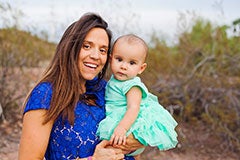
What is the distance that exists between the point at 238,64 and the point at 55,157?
514 cm

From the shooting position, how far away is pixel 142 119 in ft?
8.98

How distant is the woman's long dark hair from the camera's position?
8.38 feet

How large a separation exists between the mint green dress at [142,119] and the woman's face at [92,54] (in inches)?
7.9

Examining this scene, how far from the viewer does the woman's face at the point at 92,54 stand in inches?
104

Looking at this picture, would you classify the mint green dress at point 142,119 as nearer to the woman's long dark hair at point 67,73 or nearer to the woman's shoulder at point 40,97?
the woman's long dark hair at point 67,73

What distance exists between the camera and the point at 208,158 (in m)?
6.32

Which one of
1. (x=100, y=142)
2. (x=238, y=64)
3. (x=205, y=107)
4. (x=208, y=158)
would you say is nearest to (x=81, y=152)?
(x=100, y=142)

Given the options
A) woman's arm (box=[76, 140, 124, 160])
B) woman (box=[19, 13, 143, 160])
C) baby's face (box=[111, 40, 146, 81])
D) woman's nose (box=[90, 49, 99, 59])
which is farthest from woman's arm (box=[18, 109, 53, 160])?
baby's face (box=[111, 40, 146, 81])

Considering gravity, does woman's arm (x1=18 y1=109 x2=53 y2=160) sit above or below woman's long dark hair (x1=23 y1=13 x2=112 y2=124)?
below

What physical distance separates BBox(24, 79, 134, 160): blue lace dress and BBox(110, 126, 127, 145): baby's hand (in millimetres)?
124

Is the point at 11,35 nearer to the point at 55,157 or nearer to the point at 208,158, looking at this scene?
the point at 208,158

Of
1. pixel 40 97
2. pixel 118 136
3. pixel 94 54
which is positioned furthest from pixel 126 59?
pixel 40 97

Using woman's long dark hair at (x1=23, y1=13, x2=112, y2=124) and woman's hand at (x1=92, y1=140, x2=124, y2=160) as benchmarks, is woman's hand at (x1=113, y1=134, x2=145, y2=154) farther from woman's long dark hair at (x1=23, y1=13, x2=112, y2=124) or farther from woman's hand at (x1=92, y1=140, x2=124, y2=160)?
woman's long dark hair at (x1=23, y1=13, x2=112, y2=124)

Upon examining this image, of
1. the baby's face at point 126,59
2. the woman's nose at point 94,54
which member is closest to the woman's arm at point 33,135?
the woman's nose at point 94,54
